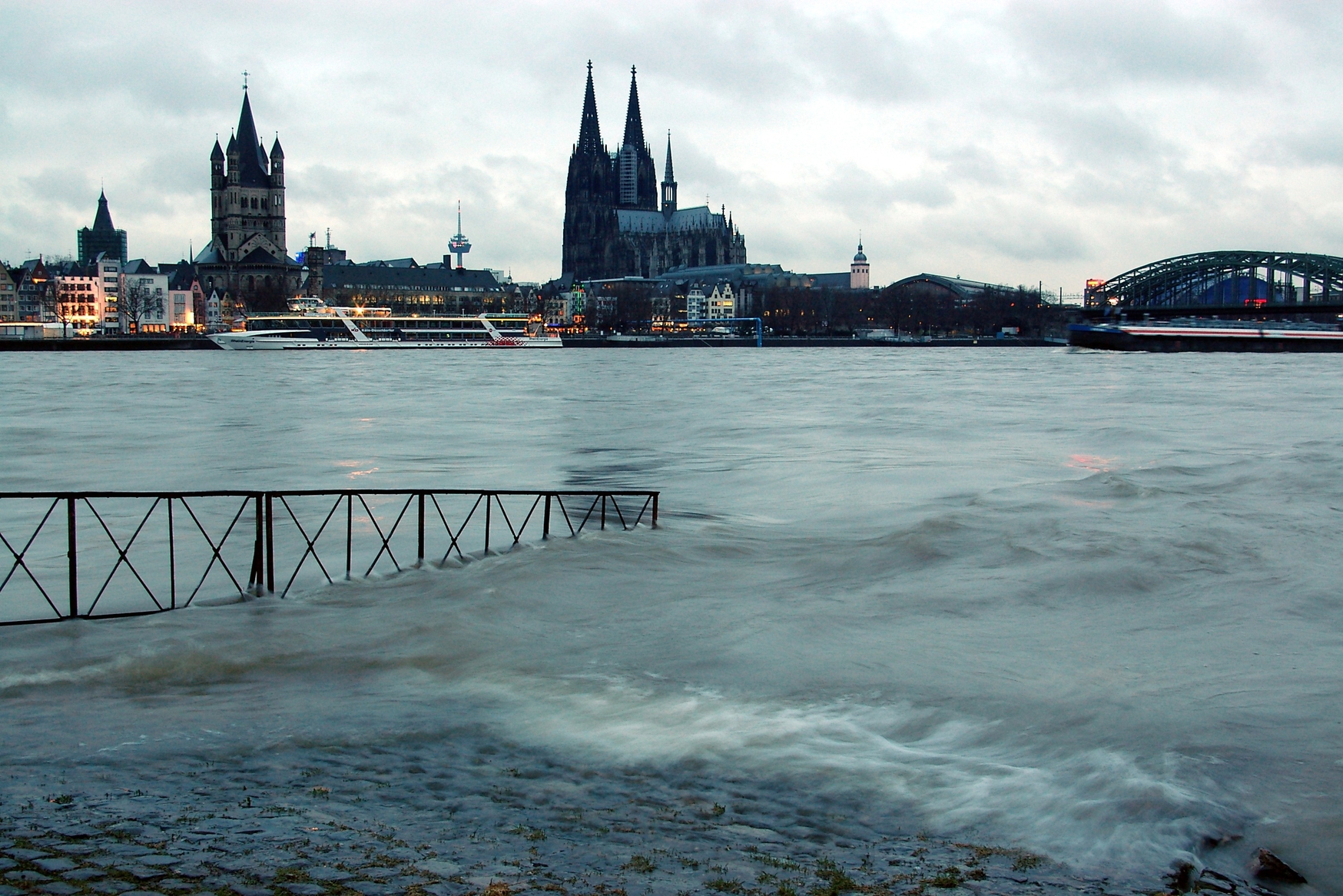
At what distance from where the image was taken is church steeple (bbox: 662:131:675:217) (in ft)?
598

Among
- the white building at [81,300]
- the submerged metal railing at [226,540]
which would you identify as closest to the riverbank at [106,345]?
the white building at [81,300]

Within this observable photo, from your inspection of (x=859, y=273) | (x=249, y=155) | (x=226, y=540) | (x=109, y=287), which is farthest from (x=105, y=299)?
(x=226, y=540)

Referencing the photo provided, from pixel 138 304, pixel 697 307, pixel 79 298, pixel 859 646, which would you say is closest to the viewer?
pixel 859 646

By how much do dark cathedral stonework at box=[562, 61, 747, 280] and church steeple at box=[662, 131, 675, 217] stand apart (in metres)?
1.60

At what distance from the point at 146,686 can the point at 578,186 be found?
6582 inches

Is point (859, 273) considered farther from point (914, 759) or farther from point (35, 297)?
point (914, 759)

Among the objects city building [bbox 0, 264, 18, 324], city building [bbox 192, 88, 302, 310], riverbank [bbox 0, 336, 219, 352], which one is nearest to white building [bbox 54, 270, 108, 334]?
city building [bbox 0, 264, 18, 324]

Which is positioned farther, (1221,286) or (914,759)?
(1221,286)

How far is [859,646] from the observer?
28.1 feet

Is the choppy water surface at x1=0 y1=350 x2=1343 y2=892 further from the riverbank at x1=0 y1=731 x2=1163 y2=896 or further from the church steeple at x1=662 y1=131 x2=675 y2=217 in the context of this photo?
the church steeple at x1=662 y1=131 x2=675 y2=217

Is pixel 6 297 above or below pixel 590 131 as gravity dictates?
below

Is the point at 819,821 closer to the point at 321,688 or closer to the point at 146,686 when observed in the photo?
the point at 321,688

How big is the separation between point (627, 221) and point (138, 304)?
72065 millimetres

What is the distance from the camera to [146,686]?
7117mm
